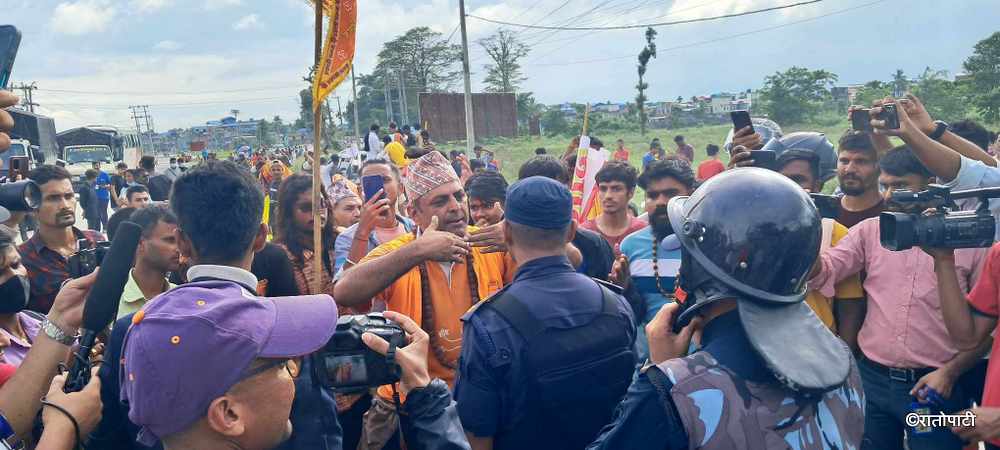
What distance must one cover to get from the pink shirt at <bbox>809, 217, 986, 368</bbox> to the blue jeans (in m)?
0.10

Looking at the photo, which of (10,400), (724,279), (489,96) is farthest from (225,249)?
(489,96)

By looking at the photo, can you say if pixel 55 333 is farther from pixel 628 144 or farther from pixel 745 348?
pixel 628 144

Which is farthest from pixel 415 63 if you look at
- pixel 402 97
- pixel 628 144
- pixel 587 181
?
pixel 587 181

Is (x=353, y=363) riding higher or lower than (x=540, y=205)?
lower

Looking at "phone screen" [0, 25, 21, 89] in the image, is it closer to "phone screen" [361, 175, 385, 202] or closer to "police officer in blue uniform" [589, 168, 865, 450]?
"phone screen" [361, 175, 385, 202]

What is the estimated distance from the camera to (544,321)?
248 cm

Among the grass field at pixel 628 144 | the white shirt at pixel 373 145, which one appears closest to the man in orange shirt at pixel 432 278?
the white shirt at pixel 373 145

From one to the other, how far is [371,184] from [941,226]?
170 inches

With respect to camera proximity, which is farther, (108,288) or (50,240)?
(50,240)

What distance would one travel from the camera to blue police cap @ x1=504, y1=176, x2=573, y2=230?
2.66 m

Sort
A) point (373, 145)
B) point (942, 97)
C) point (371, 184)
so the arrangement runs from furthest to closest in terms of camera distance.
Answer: point (942, 97) < point (373, 145) < point (371, 184)

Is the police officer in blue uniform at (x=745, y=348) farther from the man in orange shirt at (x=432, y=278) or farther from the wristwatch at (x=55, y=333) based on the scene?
the wristwatch at (x=55, y=333)

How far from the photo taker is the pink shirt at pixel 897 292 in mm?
3396

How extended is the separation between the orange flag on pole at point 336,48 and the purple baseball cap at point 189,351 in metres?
1.93
